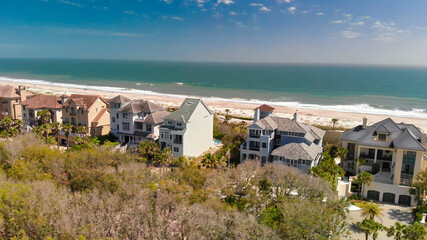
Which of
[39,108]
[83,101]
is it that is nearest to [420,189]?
[83,101]

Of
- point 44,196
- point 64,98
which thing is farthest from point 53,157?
point 64,98

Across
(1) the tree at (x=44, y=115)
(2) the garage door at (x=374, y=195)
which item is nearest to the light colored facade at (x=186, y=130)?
(1) the tree at (x=44, y=115)

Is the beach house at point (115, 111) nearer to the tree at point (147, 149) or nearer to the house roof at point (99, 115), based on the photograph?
the house roof at point (99, 115)

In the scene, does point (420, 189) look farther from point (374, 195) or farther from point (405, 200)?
point (374, 195)

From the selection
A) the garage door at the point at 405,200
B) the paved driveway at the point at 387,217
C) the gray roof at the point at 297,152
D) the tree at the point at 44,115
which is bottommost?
the paved driveway at the point at 387,217

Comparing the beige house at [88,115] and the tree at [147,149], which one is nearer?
the tree at [147,149]

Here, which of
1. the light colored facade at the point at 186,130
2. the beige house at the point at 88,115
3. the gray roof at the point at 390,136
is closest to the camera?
the gray roof at the point at 390,136

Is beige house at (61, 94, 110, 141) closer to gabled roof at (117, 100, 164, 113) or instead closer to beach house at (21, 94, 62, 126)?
beach house at (21, 94, 62, 126)

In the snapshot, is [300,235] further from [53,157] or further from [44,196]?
[53,157]
